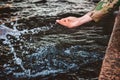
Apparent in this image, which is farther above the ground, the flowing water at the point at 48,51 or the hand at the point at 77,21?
the hand at the point at 77,21

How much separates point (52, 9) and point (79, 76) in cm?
375

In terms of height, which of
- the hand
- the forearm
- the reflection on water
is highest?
the forearm

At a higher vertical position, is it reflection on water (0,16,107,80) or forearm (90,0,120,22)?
forearm (90,0,120,22)

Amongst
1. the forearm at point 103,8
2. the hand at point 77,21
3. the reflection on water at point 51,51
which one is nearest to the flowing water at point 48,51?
the reflection on water at point 51,51

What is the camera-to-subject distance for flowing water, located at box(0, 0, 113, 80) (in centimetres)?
402

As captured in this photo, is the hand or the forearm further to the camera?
the hand

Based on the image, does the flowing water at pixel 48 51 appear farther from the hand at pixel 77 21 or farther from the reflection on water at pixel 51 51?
the hand at pixel 77 21

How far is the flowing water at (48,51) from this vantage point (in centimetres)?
402

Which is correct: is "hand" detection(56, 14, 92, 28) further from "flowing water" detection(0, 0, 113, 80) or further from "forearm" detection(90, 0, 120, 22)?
"flowing water" detection(0, 0, 113, 80)

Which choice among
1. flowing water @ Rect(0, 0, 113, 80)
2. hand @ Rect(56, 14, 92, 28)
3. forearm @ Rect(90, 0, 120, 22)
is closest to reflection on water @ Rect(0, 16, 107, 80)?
flowing water @ Rect(0, 0, 113, 80)

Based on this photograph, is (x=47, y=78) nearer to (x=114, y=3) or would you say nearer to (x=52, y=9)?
(x=114, y=3)

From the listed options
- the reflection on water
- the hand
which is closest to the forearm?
the hand

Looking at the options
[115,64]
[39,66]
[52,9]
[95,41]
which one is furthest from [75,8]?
[115,64]

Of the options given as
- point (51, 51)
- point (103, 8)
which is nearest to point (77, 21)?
point (103, 8)
